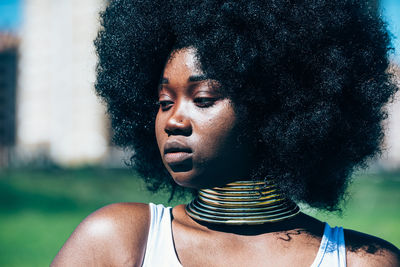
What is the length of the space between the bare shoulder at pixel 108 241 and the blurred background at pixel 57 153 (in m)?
5.70

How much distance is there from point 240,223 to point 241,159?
280mm

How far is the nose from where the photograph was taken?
6.97 feet

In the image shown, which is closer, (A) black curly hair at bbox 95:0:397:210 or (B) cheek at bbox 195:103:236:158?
(B) cheek at bbox 195:103:236:158

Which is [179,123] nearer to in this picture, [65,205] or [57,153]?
[65,205]

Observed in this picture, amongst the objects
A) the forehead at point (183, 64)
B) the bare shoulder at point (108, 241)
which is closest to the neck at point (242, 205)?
the bare shoulder at point (108, 241)

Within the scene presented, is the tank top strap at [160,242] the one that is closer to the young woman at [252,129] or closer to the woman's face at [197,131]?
the young woman at [252,129]

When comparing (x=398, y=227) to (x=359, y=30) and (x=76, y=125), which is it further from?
(x=76, y=125)

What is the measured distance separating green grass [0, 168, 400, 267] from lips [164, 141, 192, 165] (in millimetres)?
5282

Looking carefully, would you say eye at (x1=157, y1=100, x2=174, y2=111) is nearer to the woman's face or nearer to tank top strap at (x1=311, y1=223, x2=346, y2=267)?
the woman's face

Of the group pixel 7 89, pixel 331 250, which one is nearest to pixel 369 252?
pixel 331 250

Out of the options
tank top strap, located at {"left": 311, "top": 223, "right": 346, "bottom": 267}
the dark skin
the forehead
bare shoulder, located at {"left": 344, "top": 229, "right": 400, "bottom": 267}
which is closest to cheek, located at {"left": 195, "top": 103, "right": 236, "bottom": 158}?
the dark skin

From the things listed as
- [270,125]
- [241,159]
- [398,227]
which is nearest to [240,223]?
[241,159]

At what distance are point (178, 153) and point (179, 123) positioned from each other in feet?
0.42

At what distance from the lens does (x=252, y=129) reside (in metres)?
2.27
